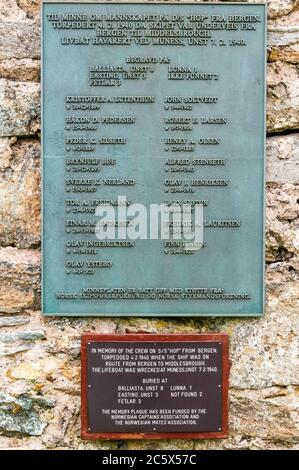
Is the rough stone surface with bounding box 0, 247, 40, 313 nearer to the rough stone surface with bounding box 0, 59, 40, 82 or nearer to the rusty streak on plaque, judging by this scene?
the rusty streak on plaque

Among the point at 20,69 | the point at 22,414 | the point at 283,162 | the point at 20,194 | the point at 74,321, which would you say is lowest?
the point at 22,414

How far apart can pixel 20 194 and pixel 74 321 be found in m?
0.74

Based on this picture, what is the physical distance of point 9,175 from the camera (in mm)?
3039

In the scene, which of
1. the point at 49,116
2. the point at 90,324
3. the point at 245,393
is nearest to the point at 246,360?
the point at 245,393

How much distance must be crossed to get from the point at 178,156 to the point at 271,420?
1.50 m

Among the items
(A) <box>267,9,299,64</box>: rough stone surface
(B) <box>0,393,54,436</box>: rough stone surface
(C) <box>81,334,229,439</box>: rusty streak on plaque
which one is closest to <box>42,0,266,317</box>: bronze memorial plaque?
(A) <box>267,9,299,64</box>: rough stone surface

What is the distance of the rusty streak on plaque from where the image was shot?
9.87 ft

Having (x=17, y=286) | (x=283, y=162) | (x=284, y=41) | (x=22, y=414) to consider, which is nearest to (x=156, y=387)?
(x=22, y=414)

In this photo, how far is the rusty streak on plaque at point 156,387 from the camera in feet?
9.87

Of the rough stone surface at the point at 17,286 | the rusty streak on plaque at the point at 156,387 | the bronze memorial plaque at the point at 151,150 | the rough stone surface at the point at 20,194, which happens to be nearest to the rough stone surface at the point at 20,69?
the bronze memorial plaque at the point at 151,150

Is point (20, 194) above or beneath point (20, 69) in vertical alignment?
beneath

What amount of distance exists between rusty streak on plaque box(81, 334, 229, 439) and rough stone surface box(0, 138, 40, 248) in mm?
715

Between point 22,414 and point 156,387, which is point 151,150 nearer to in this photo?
point 156,387

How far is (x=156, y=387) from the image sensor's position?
302 cm
